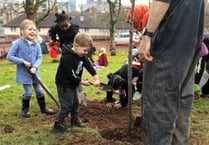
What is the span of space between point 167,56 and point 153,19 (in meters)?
0.32

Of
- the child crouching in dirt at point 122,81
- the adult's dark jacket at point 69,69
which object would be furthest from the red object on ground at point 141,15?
the child crouching in dirt at point 122,81

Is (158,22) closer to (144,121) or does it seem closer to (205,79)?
(144,121)

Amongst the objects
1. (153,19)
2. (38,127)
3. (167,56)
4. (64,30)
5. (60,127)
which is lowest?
(38,127)

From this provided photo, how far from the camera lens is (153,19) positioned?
223cm

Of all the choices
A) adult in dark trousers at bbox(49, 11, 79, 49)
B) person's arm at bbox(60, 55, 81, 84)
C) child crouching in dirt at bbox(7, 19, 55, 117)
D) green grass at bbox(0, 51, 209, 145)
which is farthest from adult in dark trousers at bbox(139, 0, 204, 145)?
adult in dark trousers at bbox(49, 11, 79, 49)

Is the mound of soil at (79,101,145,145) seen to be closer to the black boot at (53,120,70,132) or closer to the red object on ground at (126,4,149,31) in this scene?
the black boot at (53,120,70,132)

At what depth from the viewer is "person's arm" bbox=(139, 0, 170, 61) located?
216 cm

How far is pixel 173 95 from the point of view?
2314 mm

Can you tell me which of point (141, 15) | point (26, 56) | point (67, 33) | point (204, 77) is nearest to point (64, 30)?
point (67, 33)

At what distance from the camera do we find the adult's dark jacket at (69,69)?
379 centimetres

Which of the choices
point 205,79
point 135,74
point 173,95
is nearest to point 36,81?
point 135,74

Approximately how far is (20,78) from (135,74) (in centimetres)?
195

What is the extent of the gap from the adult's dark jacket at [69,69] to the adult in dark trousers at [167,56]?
61.8 inches

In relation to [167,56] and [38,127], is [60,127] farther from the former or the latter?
[167,56]
